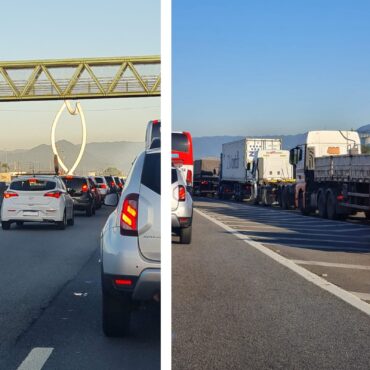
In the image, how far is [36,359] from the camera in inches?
185

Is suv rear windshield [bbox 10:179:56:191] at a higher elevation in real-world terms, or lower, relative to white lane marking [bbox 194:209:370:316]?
higher

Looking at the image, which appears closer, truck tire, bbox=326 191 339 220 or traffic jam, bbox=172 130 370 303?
traffic jam, bbox=172 130 370 303

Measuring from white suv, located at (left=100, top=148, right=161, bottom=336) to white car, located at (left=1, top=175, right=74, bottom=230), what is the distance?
37.8ft

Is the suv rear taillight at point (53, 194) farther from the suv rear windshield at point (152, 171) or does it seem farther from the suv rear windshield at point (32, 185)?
the suv rear windshield at point (152, 171)

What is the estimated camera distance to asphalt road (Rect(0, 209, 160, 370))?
469cm

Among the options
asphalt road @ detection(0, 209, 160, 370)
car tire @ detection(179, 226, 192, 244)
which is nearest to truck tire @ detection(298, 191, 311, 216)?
car tire @ detection(179, 226, 192, 244)

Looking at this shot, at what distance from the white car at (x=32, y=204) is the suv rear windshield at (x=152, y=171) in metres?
11.7

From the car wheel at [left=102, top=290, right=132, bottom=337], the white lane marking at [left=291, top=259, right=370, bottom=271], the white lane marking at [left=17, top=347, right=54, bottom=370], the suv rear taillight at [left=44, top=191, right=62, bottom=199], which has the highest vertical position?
the suv rear taillight at [left=44, top=191, right=62, bottom=199]

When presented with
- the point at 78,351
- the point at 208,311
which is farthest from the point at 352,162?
the point at 78,351

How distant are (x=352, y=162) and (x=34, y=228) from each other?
681cm

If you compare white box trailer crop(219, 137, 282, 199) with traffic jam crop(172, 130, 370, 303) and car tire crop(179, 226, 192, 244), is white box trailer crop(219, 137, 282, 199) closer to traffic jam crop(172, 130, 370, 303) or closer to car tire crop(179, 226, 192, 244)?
traffic jam crop(172, 130, 370, 303)

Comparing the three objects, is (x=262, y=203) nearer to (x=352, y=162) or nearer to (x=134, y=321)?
(x=352, y=162)

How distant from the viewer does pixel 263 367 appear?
14.0 ft

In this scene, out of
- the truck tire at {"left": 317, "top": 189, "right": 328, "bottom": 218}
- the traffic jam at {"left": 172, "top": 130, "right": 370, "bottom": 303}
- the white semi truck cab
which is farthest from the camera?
the truck tire at {"left": 317, "top": 189, "right": 328, "bottom": 218}
